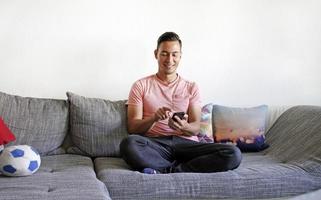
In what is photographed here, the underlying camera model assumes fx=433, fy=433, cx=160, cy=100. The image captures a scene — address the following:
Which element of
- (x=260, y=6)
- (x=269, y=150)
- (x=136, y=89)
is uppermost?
(x=260, y=6)

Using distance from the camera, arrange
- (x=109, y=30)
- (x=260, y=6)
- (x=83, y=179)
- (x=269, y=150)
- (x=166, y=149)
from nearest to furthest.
Answer: (x=83, y=179) < (x=166, y=149) < (x=269, y=150) < (x=109, y=30) < (x=260, y=6)

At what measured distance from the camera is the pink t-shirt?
2441 millimetres

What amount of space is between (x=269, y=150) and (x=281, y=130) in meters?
0.17

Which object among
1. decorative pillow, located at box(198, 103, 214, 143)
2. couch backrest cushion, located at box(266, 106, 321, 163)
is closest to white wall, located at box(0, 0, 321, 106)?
decorative pillow, located at box(198, 103, 214, 143)

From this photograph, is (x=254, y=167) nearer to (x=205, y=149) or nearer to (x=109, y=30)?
(x=205, y=149)

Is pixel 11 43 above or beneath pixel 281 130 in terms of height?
above

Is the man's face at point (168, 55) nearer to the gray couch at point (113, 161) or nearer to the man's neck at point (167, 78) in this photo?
the man's neck at point (167, 78)

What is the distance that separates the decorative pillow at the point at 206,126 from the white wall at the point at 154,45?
0.78ft

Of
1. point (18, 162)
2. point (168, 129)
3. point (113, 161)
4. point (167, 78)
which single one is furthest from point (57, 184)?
point (167, 78)

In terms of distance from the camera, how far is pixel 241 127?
2736mm

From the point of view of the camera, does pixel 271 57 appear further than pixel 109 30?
Yes

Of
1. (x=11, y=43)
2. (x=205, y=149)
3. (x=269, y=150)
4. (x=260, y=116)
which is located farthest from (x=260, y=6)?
(x=11, y=43)

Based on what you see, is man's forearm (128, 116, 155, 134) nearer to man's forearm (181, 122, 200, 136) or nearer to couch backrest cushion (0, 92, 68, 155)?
man's forearm (181, 122, 200, 136)

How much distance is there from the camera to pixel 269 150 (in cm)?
264
